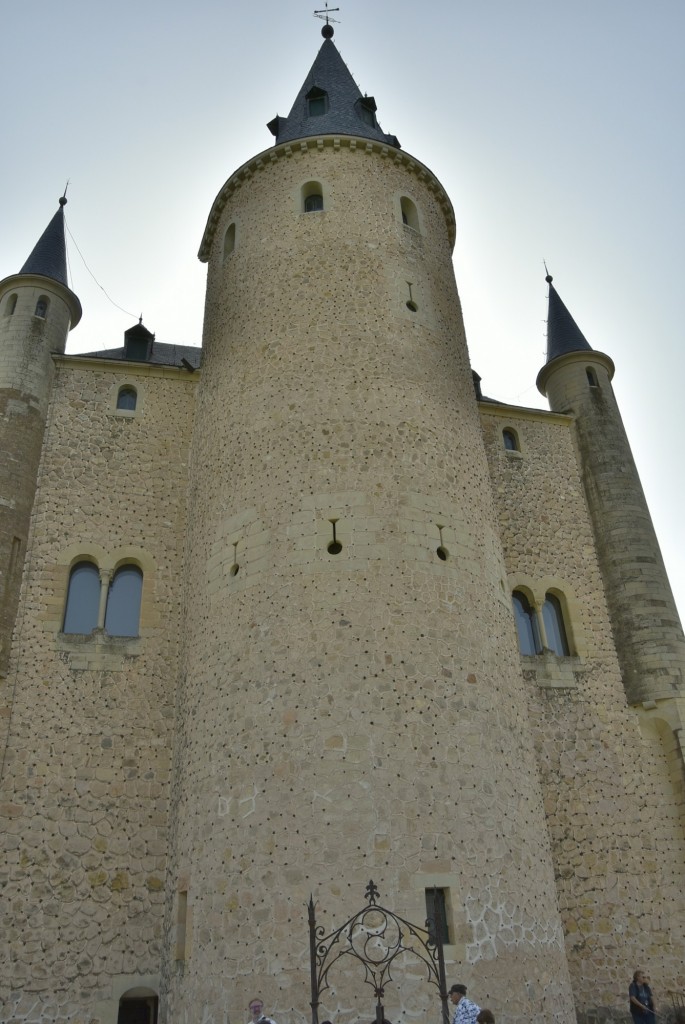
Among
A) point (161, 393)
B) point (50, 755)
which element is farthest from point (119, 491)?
point (50, 755)

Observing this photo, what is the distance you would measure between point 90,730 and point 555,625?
819 cm

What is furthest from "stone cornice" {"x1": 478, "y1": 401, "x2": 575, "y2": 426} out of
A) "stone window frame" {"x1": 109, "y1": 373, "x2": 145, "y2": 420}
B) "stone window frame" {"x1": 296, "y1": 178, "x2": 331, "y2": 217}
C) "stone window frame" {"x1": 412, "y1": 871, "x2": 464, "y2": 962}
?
"stone window frame" {"x1": 412, "y1": 871, "x2": 464, "y2": 962}

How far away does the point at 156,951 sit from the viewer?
36.5 ft

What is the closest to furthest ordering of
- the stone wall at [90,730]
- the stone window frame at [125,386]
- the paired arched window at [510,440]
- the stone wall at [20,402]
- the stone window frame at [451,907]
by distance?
the stone window frame at [451,907] < the stone wall at [90,730] < the stone wall at [20,402] < the stone window frame at [125,386] < the paired arched window at [510,440]

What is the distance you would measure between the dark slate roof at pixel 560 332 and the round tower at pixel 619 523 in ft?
0.08

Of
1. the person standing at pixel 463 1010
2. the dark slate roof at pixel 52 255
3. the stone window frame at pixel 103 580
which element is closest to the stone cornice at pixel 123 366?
the dark slate roof at pixel 52 255

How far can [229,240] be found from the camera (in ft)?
52.7

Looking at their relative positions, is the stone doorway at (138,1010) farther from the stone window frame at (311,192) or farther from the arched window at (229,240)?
the stone window frame at (311,192)

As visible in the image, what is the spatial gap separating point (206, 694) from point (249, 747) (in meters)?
1.27

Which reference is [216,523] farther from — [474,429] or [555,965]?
[555,965]

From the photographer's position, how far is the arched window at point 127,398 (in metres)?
15.6

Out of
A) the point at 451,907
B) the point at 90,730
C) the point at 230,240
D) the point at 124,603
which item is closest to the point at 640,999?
the point at 451,907

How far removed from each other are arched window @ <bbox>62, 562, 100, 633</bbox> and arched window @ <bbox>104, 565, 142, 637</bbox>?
0.77 ft

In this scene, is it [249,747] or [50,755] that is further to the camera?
[50,755]
